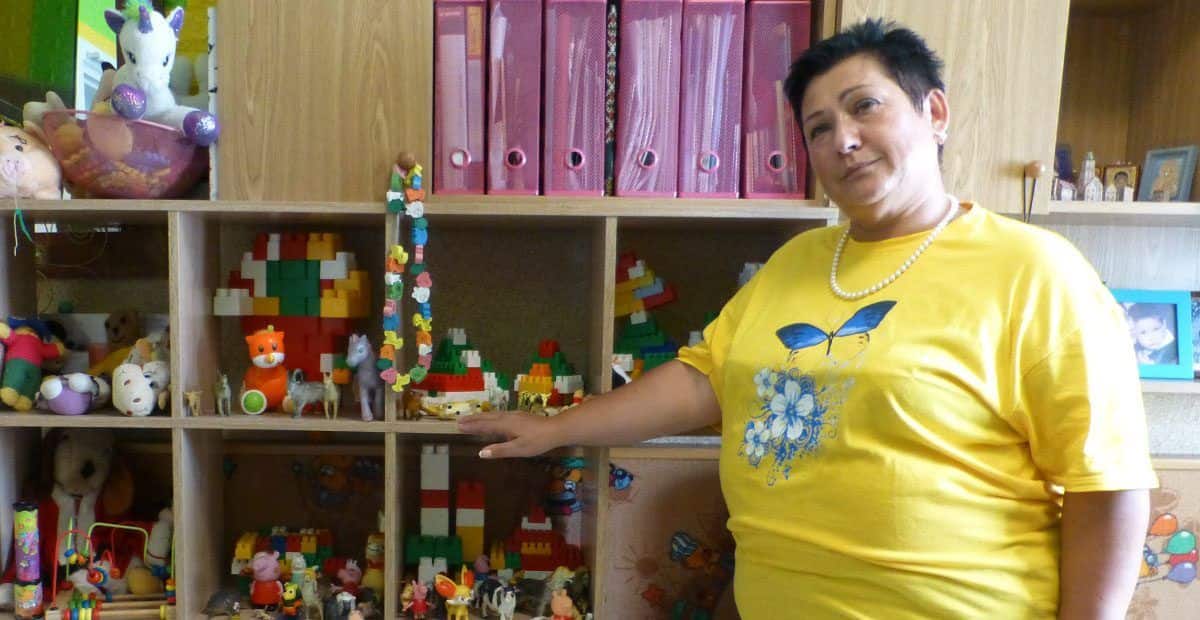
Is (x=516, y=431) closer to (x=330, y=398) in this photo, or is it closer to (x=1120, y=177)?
(x=330, y=398)

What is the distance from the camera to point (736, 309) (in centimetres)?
111

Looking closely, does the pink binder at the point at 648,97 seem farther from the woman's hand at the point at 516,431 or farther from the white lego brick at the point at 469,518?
the white lego brick at the point at 469,518

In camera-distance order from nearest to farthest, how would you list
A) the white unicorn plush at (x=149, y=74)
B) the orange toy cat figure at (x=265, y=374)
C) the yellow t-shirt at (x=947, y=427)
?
the yellow t-shirt at (x=947, y=427) → the white unicorn plush at (x=149, y=74) → the orange toy cat figure at (x=265, y=374)

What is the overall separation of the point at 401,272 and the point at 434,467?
16.2 inches

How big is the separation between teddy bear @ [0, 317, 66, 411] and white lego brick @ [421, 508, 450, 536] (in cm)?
71

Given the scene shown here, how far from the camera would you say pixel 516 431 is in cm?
122

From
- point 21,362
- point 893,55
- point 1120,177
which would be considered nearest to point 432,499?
point 21,362

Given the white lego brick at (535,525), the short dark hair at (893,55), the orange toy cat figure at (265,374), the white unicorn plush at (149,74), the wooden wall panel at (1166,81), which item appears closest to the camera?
the short dark hair at (893,55)

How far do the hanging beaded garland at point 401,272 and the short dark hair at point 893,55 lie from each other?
2.10 feet

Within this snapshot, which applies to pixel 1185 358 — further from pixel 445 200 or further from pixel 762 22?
pixel 445 200

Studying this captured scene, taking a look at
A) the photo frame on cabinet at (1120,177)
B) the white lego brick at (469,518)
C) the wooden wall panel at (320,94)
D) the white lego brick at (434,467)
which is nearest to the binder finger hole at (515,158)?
the wooden wall panel at (320,94)

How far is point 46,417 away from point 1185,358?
6.96ft

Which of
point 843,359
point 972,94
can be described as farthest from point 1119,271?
point 843,359

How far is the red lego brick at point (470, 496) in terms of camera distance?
4.80 ft
